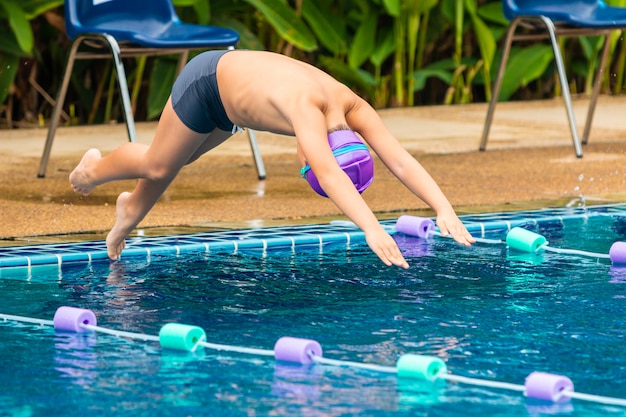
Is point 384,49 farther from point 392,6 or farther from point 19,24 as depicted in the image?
point 19,24

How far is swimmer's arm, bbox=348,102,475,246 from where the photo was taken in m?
3.46

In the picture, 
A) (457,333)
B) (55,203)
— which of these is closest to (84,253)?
(55,203)

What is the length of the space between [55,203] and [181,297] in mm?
1856

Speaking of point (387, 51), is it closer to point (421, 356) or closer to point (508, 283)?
point (508, 283)

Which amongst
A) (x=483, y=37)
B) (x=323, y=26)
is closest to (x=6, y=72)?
(x=323, y=26)

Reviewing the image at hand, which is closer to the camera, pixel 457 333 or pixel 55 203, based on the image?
pixel 457 333

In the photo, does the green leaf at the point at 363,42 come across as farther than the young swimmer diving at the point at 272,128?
Yes

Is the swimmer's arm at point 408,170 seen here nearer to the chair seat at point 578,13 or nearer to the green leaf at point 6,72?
the chair seat at point 578,13

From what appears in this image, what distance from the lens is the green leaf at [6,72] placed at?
307 inches

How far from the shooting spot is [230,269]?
13.2ft

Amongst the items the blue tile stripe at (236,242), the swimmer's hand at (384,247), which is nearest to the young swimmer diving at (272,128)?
the swimmer's hand at (384,247)

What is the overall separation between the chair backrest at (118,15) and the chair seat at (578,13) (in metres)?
1.88

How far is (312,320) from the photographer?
10.8 feet

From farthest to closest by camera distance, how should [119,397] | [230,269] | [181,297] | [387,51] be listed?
[387,51]
[230,269]
[181,297]
[119,397]
